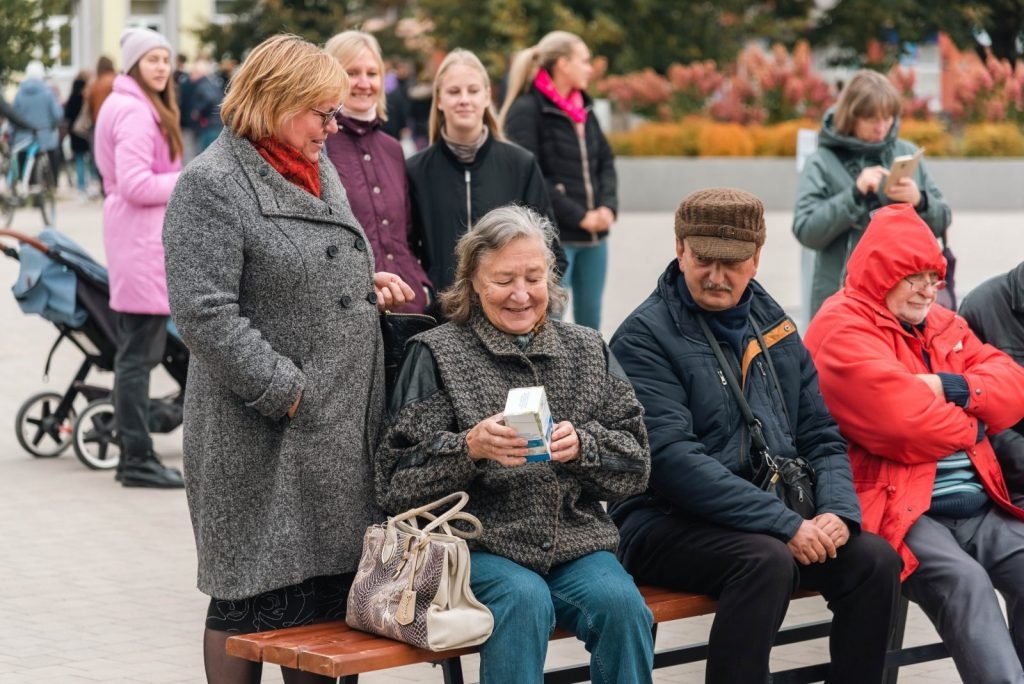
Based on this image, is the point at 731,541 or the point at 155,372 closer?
the point at 731,541

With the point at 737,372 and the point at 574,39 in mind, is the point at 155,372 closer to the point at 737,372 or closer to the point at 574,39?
the point at 574,39

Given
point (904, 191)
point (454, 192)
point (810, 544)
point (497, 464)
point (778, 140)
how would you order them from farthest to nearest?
1. point (778, 140)
2. point (904, 191)
3. point (454, 192)
4. point (810, 544)
5. point (497, 464)

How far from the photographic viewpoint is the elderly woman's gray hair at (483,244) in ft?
14.1

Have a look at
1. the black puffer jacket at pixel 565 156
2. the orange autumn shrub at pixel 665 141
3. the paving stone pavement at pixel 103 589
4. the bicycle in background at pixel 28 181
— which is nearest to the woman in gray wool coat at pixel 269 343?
the paving stone pavement at pixel 103 589

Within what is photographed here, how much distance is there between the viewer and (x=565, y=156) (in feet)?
27.2

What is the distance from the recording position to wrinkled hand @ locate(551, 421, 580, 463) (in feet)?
13.3

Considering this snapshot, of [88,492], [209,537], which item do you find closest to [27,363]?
[88,492]

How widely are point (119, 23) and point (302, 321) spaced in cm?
3794

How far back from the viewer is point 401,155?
20.0ft

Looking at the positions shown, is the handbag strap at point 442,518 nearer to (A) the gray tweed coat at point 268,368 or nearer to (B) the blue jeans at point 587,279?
(A) the gray tweed coat at point 268,368

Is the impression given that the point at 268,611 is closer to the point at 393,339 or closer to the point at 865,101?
the point at 393,339

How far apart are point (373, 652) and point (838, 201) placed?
3.73 meters

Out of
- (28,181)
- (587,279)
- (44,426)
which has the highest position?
(587,279)

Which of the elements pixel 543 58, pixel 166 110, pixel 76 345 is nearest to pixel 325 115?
pixel 166 110
